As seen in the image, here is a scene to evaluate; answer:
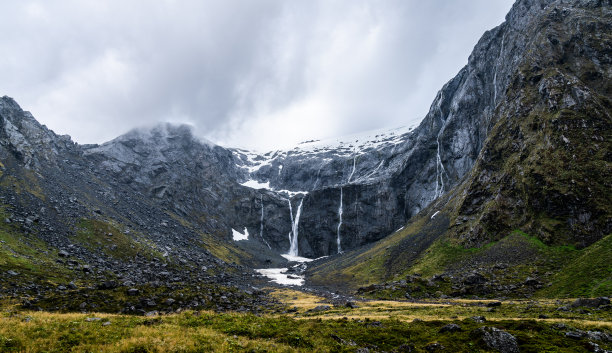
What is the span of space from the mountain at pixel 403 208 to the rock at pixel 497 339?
31.5 meters

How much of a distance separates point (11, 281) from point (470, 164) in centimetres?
14811

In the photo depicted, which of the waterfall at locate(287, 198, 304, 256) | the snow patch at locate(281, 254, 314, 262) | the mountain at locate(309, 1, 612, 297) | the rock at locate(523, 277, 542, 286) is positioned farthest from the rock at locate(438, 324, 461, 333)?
the waterfall at locate(287, 198, 304, 256)

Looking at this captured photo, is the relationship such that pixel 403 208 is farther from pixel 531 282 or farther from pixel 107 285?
pixel 107 285

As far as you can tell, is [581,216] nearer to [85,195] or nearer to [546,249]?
[546,249]

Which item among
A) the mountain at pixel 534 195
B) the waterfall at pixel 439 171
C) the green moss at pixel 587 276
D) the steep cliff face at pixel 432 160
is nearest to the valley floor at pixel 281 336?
the green moss at pixel 587 276

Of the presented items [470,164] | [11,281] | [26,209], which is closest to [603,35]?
[470,164]

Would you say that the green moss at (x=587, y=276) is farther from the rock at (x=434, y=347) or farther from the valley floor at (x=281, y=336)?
the rock at (x=434, y=347)

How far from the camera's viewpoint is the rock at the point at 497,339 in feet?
59.2

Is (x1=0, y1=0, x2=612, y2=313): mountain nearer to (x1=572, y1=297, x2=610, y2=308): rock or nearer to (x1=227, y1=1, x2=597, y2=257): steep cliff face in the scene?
(x1=227, y1=1, x2=597, y2=257): steep cliff face

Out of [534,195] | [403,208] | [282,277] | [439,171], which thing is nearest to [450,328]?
[534,195]

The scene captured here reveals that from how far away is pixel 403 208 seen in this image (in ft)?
527

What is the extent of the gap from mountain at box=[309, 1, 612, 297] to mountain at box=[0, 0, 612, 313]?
0.39 metres

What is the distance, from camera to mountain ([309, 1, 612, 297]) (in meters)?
55.5

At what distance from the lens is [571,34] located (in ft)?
320
